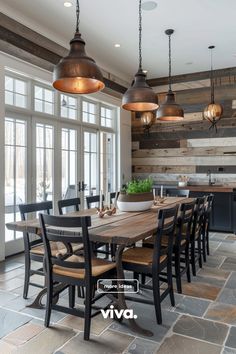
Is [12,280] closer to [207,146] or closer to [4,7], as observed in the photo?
[4,7]

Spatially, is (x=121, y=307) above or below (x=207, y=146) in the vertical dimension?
below

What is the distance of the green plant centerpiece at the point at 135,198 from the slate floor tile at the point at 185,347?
5.39 ft

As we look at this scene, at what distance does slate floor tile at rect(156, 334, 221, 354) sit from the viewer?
2246mm

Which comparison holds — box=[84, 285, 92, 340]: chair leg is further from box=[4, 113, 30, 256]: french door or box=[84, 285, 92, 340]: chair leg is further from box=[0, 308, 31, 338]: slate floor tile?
box=[4, 113, 30, 256]: french door

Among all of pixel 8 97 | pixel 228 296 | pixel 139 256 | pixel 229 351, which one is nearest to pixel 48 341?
pixel 139 256

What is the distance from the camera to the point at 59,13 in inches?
176

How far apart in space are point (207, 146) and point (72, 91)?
481 centimetres

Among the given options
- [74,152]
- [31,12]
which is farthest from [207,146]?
[31,12]

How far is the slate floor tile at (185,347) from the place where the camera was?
2246 mm

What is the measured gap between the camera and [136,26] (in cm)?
492

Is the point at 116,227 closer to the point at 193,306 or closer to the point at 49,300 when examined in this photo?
the point at 49,300

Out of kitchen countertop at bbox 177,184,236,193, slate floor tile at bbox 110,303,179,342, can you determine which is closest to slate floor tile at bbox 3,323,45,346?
slate floor tile at bbox 110,303,179,342

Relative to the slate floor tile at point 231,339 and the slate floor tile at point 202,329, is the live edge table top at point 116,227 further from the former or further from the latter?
the slate floor tile at point 231,339

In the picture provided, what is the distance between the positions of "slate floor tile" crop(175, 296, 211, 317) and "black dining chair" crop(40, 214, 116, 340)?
821 millimetres
